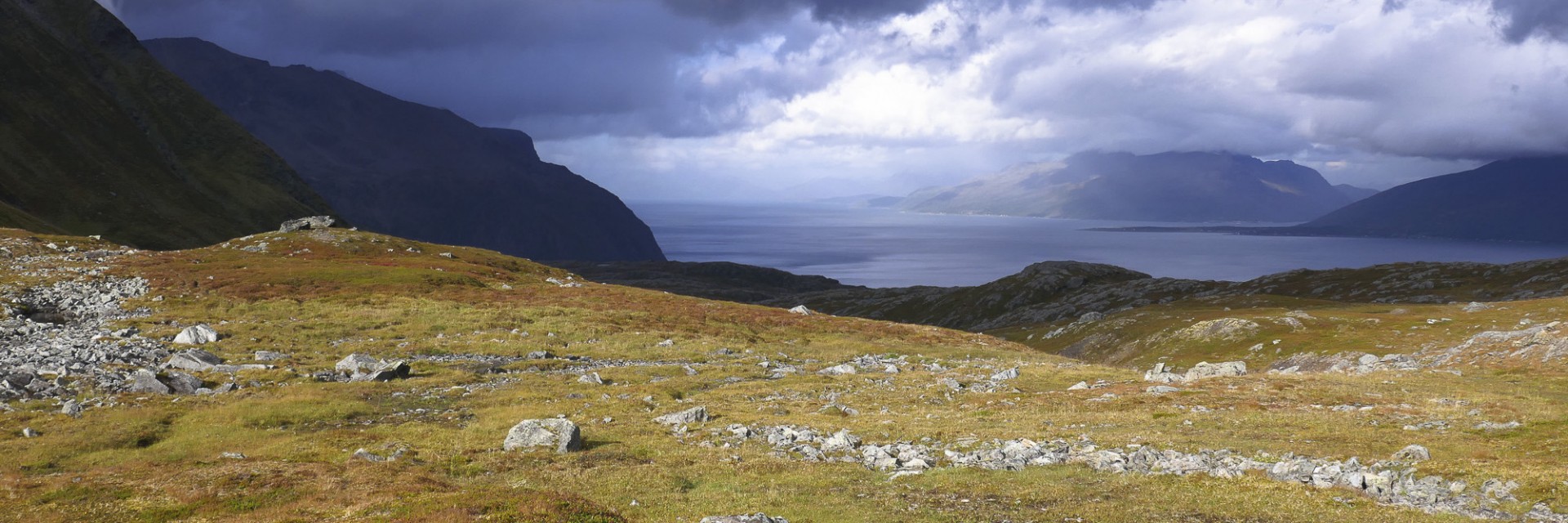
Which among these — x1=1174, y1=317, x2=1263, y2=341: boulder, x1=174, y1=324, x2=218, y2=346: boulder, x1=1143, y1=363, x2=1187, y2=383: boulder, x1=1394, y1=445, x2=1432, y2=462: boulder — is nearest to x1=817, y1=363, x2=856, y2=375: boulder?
x1=1143, y1=363, x2=1187, y2=383: boulder

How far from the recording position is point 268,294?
66.8 meters

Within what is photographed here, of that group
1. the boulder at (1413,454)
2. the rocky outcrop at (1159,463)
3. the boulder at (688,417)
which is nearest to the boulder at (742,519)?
the rocky outcrop at (1159,463)

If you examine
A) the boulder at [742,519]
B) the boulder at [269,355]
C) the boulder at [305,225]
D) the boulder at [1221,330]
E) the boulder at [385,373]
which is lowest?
the boulder at [1221,330]

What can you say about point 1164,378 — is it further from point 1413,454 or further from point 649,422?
point 649,422

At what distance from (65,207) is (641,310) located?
465 ft

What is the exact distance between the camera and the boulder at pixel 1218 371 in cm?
4959

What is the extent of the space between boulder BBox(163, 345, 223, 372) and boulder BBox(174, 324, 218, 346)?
449 cm

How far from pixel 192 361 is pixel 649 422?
26189mm

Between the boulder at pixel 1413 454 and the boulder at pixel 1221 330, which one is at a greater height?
the boulder at pixel 1413 454

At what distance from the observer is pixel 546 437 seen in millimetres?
28312

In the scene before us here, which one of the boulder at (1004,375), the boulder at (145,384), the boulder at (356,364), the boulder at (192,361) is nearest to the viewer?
the boulder at (145,384)

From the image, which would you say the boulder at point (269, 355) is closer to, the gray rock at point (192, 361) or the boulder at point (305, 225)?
the gray rock at point (192, 361)

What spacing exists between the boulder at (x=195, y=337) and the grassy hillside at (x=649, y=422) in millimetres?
955

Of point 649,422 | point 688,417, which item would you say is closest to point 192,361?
point 649,422
